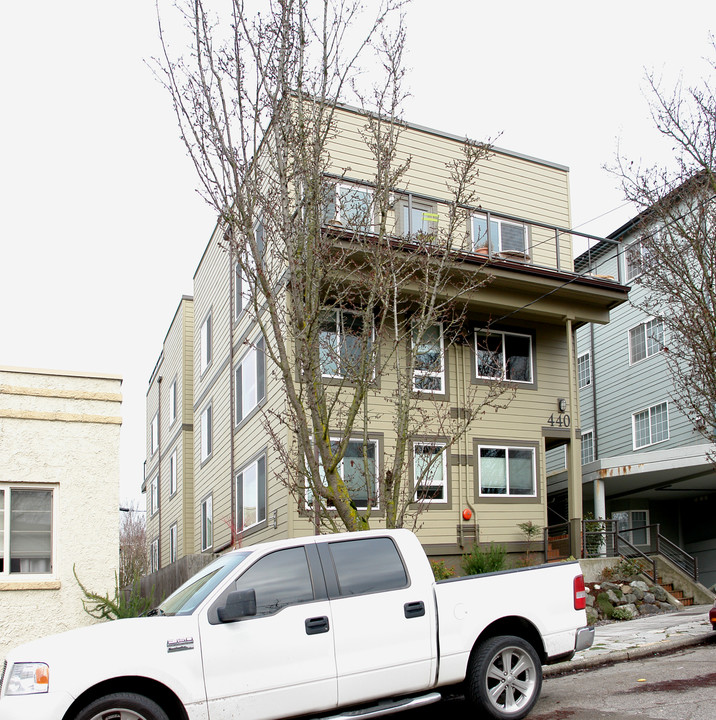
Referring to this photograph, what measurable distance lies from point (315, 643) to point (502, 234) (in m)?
15.0

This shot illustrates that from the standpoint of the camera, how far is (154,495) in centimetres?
3450

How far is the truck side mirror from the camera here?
20.3 ft

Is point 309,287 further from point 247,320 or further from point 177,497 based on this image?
point 177,497

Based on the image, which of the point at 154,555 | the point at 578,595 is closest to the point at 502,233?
the point at 578,595

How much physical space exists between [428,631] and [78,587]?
5.80 metres

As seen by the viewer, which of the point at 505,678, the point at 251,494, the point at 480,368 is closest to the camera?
the point at 505,678

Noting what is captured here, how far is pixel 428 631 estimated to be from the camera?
22.7 ft

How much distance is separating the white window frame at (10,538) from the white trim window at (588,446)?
20.4 meters

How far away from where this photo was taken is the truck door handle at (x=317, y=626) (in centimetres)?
648

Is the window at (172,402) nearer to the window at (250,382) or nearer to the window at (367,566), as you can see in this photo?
the window at (250,382)

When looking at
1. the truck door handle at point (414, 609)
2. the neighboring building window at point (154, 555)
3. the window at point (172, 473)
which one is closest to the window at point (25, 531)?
the truck door handle at point (414, 609)

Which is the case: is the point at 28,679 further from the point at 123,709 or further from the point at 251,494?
the point at 251,494

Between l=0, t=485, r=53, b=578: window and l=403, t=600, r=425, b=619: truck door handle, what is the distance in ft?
19.3

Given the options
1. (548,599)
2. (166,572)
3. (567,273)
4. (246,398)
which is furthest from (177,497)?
(548,599)
